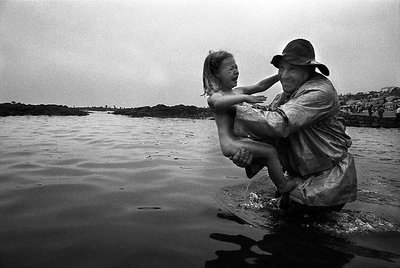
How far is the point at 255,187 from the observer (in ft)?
17.3

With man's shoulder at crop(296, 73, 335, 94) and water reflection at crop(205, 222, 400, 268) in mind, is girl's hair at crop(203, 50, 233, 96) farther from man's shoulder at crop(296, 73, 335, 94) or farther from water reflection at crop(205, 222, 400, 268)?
water reflection at crop(205, 222, 400, 268)

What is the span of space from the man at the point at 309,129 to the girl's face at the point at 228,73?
495mm

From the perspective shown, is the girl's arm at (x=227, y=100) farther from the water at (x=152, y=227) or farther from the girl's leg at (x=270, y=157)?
the water at (x=152, y=227)

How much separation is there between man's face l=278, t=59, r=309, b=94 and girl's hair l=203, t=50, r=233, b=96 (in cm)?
69

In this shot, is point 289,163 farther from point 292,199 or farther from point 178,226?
point 178,226

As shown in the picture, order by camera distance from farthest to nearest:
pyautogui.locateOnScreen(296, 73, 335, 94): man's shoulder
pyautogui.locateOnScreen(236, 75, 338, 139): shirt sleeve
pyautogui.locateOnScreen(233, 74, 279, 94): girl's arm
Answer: pyautogui.locateOnScreen(233, 74, 279, 94): girl's arm
pyautogui.locateOnScreen(296, 73, 335, 94): man's shoulder
pyautogui.locateOnScreen(236, 75, 338, 139): shirt sleeve

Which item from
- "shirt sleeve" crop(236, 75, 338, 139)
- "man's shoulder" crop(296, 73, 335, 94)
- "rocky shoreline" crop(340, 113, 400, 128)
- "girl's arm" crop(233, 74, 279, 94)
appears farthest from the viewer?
"rocky shoreline" crop(340, 113, 400, 128)

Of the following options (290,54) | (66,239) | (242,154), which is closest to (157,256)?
(66,239)

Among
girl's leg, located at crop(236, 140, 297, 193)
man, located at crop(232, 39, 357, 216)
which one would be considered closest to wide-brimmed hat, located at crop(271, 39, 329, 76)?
man, located at crop(232, 39, 357, 216)

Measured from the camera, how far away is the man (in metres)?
3.11

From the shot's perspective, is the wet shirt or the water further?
the wet shirt

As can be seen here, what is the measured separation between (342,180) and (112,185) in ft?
11.1

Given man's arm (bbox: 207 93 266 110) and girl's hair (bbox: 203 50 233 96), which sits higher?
girl's hair (bbox: 203 50 233 96)

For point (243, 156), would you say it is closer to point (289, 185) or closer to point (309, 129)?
point (289, 185)
